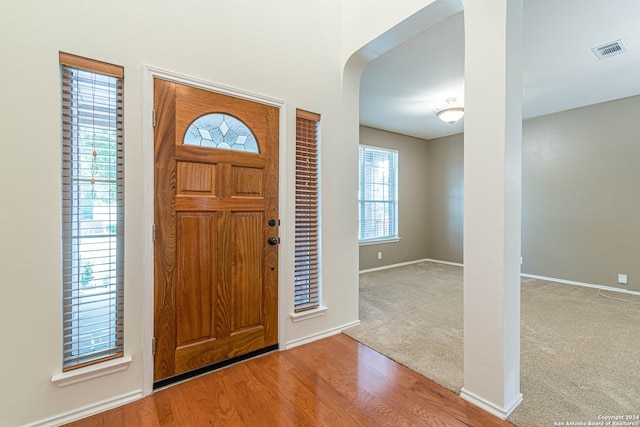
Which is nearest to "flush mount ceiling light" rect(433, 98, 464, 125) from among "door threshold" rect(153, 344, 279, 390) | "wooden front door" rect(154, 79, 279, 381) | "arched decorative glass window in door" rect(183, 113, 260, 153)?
"wooden front door" rect(154, 79, 279, 381)

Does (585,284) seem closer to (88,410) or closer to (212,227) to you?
(212,227)

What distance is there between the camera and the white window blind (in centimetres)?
538

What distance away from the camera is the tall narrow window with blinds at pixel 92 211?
64.2 inches

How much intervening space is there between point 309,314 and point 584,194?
471 cm

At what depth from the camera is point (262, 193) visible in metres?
2.30

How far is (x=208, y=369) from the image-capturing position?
2.06m

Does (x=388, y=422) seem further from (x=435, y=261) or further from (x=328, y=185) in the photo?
(x=435, y=261)

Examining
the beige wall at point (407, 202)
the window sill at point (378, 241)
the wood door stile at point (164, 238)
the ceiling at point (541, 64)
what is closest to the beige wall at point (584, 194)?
the ceiling at point (541, 64)

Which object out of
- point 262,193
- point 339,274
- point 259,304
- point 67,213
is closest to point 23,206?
point 67,213

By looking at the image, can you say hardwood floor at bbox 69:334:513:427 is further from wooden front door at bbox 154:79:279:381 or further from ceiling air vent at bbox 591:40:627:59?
ceiling air vent at bbox 591:40:627:59

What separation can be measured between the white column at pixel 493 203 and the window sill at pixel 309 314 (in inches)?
49.3

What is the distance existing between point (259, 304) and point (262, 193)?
915mm

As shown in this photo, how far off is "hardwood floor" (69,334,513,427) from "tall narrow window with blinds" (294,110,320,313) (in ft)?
1.92

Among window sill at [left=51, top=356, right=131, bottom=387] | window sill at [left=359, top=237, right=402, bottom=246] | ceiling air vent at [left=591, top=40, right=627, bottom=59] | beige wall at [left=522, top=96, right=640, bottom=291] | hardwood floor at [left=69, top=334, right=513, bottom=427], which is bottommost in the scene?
hardwood floor at [left=69, top=334, right=513, bottom=427]
